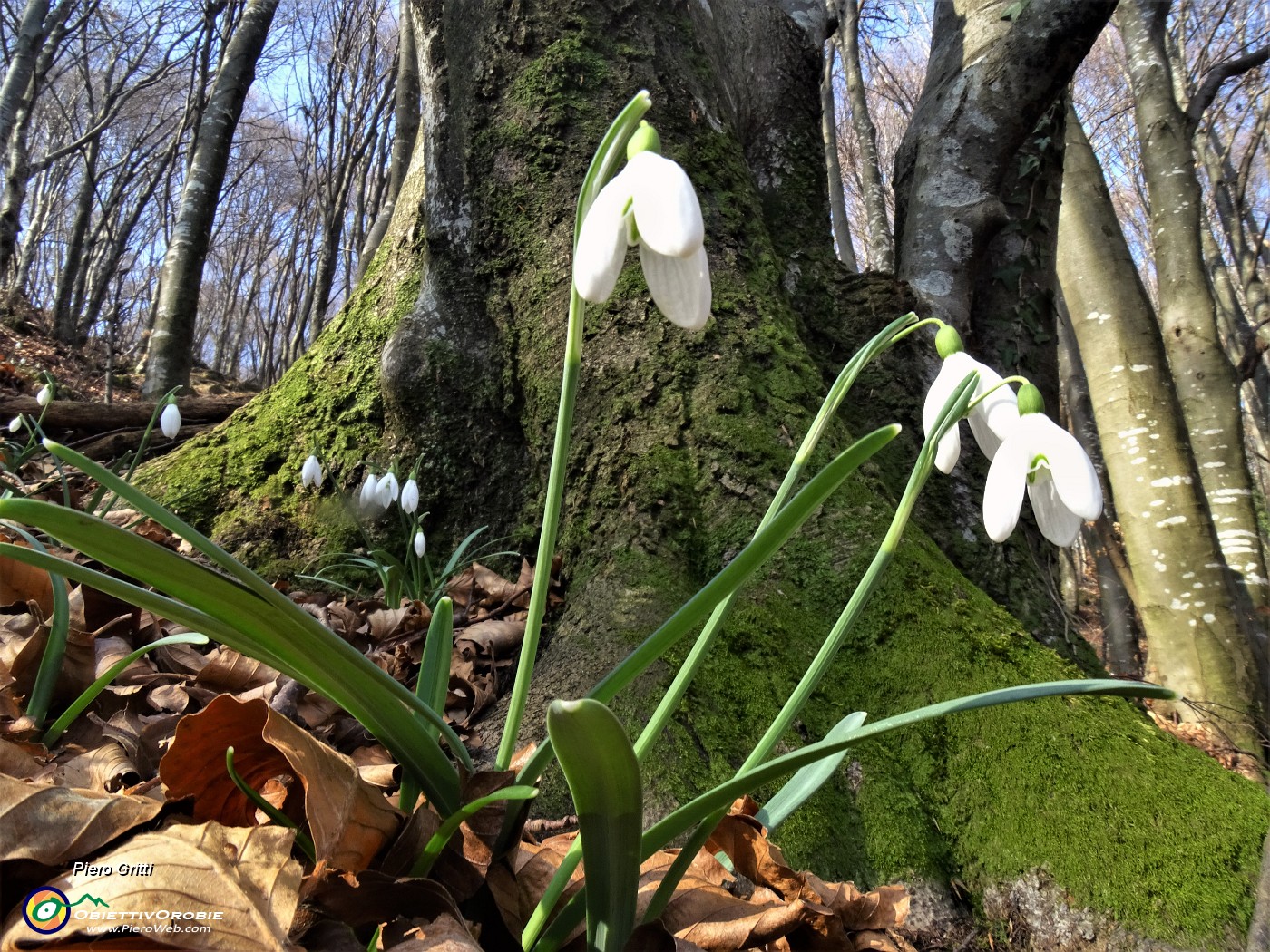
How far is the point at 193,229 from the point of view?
19.3 feet

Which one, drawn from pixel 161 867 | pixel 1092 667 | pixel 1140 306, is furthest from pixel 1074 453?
pixel 1140 306

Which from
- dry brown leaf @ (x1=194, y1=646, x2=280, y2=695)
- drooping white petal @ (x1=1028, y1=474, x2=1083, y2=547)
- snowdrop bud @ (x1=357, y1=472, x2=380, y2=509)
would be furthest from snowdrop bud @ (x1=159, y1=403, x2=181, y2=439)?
drooping white petal @ (x1=1028, y1=474, x2=1083, y2=547)

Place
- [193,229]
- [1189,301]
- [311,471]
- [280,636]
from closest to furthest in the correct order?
[280,636], [311,471], [1189,301], [193,229]

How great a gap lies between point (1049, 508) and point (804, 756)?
481mm

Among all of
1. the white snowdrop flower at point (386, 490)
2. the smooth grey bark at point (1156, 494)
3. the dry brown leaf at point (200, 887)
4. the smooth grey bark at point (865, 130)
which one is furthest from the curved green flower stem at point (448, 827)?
the smooth grey bark at point (865, 130)

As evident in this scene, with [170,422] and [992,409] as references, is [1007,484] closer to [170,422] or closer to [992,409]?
[992,409]

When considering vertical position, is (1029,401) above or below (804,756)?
above

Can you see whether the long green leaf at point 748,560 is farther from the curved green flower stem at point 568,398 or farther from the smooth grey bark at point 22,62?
the smooth grey bark at point 22,62

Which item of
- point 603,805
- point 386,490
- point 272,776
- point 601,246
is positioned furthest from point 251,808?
point 386,490

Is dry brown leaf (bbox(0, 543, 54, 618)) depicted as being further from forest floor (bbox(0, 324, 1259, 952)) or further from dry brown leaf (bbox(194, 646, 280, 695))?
dry brown leaf (bbox(194, 646, 280, 695))

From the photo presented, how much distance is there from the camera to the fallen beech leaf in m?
0.66

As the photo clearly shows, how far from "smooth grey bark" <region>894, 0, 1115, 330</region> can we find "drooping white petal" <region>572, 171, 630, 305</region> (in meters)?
2.68

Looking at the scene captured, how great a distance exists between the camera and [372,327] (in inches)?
114

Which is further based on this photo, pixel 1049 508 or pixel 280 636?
pixel 1049 508
